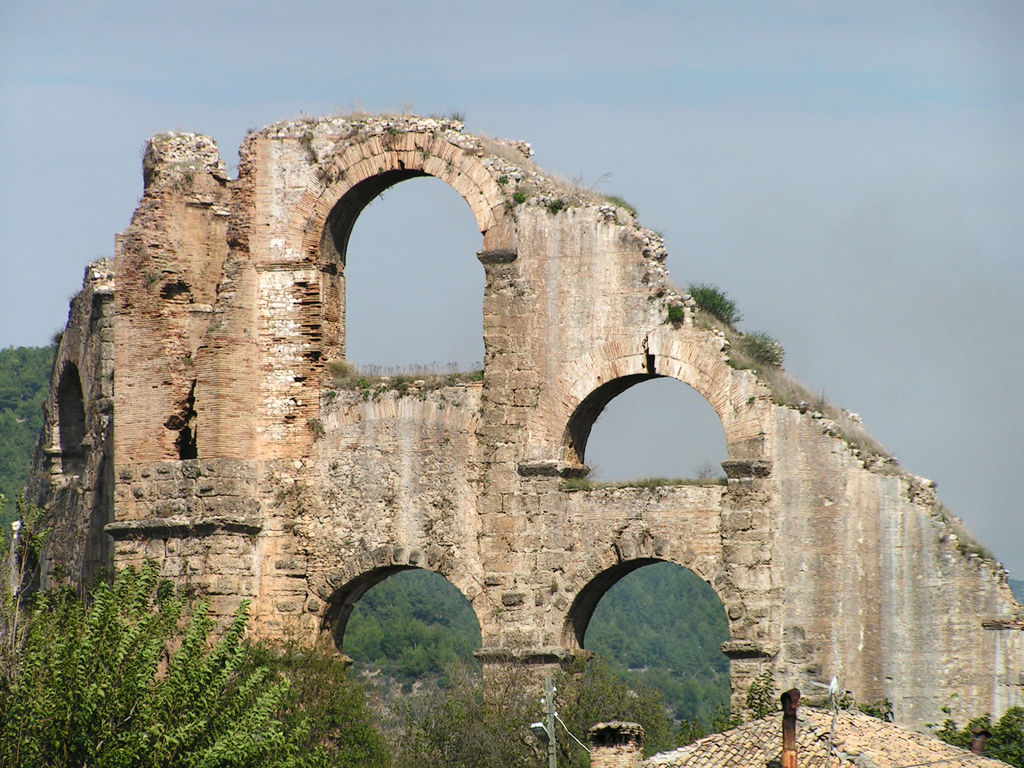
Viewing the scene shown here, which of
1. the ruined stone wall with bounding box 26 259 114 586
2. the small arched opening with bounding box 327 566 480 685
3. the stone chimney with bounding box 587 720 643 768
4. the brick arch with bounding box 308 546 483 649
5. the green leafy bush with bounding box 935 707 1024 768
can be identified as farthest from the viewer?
the small arched opening with bounding box 327 566 480 685

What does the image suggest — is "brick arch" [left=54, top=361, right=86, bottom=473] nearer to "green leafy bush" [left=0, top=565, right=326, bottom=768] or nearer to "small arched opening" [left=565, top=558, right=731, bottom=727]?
"green leafy bush" [left=0, top=565, right=326, bottom=768]

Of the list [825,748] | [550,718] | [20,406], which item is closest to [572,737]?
[550,718]

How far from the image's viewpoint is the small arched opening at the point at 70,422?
2625cm

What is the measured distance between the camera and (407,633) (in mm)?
51344

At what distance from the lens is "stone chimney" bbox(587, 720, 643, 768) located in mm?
16125

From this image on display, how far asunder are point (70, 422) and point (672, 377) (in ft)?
34.1

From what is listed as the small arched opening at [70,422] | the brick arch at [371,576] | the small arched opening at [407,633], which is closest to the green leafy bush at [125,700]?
the brick arch at [371,576]

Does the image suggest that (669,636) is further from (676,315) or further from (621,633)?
(676,315)

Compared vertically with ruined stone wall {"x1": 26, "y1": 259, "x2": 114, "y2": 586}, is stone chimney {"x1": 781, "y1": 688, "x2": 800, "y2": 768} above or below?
below

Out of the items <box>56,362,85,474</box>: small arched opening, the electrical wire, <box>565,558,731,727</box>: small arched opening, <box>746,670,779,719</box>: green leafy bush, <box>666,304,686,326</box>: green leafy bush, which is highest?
Result: <box>666,304,686,326</box>: green leafy bush

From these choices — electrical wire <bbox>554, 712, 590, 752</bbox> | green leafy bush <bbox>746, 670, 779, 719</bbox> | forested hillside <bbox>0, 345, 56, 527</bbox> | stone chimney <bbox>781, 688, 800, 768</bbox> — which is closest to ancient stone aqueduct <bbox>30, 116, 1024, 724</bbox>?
green leafy bush <bbox>746, 670, 779, 719</bbox>

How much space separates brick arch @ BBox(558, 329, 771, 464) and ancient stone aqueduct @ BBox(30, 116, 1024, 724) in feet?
0.09

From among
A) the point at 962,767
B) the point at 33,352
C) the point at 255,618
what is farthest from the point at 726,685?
the point at 962,767

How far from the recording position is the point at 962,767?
51.2ft
